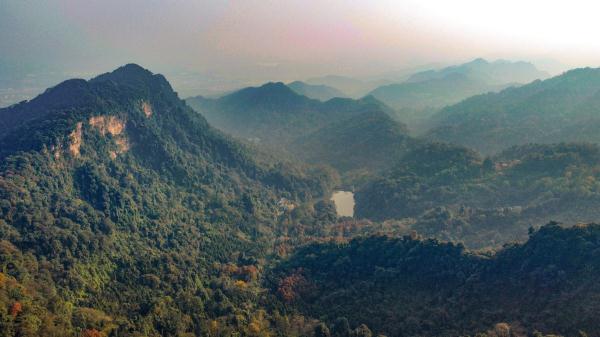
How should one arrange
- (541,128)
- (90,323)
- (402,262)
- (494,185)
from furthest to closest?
(541,128)
(494,185)
(402,262)
(90,323)

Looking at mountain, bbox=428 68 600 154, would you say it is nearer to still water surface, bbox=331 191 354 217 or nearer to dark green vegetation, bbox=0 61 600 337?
dark green vegetation, bbox=0 61 600 337

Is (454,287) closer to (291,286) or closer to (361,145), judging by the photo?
(291,286)

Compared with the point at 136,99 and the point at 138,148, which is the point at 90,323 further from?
the point at 136,99

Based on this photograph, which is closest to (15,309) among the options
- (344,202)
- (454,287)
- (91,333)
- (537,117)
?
(91,333)

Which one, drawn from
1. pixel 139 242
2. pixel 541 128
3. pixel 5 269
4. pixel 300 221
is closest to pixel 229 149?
pixel 300 221

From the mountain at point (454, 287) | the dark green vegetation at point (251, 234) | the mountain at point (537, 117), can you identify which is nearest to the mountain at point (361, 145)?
the dark green vegetation at point (251, 234)
